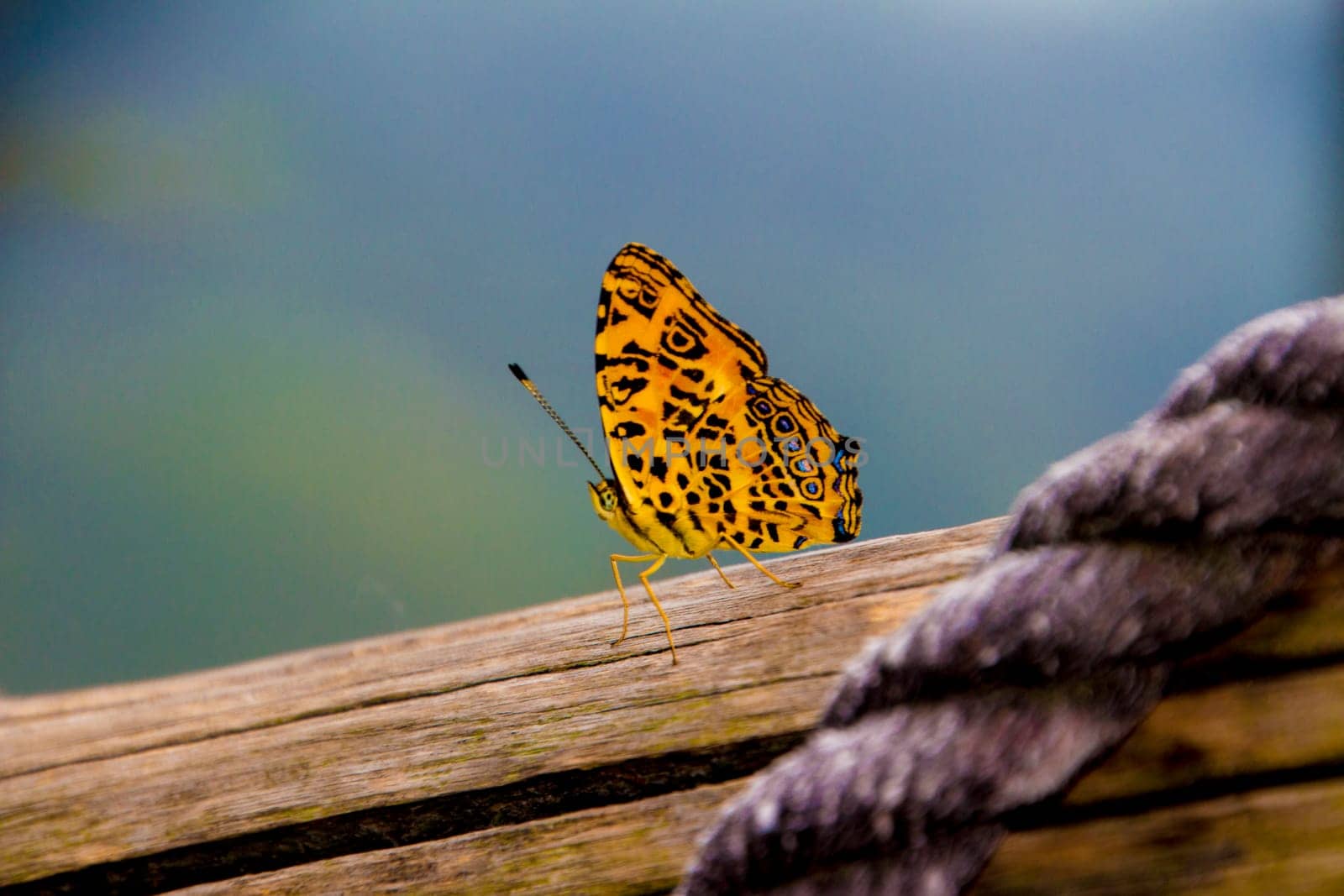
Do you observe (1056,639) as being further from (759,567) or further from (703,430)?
(703,430)

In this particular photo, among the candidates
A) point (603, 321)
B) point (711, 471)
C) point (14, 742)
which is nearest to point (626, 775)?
point (711, 471)

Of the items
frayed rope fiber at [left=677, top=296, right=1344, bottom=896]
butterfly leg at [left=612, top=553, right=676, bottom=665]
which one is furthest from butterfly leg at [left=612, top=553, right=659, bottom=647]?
frayed rope fiber at [left=677, top=296, right=1344, bottom=896]

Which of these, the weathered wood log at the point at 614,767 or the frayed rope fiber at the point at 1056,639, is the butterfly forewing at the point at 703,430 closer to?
the weathered wood log at the point at 614,767

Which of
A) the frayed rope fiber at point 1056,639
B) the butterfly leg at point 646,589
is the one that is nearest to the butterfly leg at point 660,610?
the butterfly leg at point 646,589

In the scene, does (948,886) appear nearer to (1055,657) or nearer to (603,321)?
(1055,657)

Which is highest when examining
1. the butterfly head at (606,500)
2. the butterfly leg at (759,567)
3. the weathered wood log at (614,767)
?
the butterfly head at (606,500)

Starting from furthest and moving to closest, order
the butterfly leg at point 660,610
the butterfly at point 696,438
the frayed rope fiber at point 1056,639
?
1. the butterfly at point 696,438
2. the butterfly leg at point 660,610
3. the frayed rope fiber at point 1056,639

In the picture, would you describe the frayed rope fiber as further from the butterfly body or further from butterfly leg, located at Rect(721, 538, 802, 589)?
the butterfly body
